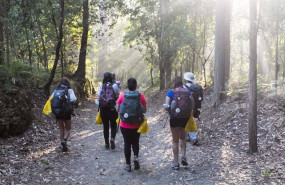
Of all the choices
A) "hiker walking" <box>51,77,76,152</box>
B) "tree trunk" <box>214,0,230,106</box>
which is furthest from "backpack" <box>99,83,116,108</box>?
"tree trunk" <box>214,0,230,106</box>

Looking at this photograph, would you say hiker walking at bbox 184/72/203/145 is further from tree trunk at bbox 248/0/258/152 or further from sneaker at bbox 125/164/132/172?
sneaker at bbox 125/164/132/172

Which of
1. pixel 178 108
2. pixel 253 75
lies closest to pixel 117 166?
pixel 178 108

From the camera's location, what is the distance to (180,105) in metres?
5.83

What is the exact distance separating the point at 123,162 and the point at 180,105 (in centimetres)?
218

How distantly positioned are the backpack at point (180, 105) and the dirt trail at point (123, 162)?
131 cm

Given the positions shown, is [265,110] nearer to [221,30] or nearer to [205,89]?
[221,30]

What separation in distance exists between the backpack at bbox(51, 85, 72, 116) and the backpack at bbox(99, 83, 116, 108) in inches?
35.9

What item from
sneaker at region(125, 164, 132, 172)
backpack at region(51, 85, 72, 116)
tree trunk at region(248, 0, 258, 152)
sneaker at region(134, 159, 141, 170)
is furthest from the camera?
backpack at region(51, 85, 72, 116)

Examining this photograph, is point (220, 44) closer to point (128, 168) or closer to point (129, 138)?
point (129, 138)

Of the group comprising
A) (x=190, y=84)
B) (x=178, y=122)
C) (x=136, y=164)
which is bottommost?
(x=136, y=164)

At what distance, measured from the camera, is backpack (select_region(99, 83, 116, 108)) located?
7.47m

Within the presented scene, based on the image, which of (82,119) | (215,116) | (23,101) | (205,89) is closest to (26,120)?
(23,101)

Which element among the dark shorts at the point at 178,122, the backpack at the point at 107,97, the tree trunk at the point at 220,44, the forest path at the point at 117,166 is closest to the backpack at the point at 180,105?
the dark shorts at the point at 178,122

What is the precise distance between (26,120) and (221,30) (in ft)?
26.8
